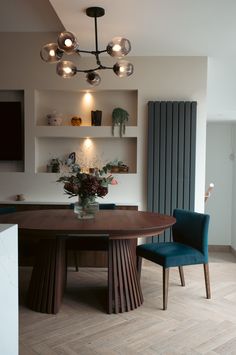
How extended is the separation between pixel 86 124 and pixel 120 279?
7.57 ft

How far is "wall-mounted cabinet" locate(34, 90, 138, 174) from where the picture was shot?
468cm

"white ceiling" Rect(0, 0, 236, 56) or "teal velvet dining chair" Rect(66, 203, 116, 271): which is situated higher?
"white ceiling" Rect(0, 0, 236, 56)

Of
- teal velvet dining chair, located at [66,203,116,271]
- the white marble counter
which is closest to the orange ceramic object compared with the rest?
teal velvet dining chair, located at [66,203,116,271]

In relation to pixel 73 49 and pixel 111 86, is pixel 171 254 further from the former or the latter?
pixel 111 86

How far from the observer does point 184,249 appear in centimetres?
333

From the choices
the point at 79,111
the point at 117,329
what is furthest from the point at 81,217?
the point at 79,111

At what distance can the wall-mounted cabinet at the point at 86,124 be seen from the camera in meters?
4.68

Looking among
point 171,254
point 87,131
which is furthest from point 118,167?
point 171,254

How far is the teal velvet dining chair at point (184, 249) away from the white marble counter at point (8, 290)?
1.58m

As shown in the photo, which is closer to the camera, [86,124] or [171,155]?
[171,155]

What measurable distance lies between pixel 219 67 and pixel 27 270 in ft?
12.0

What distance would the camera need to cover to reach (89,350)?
2.44m

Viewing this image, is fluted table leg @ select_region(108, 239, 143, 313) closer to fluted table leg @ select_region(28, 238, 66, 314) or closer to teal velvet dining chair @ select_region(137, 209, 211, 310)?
teal velvet dining chair @ select_region(137, 209, 211, 310)

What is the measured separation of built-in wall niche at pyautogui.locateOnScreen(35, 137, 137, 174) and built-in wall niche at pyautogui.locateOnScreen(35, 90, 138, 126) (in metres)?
0.23
